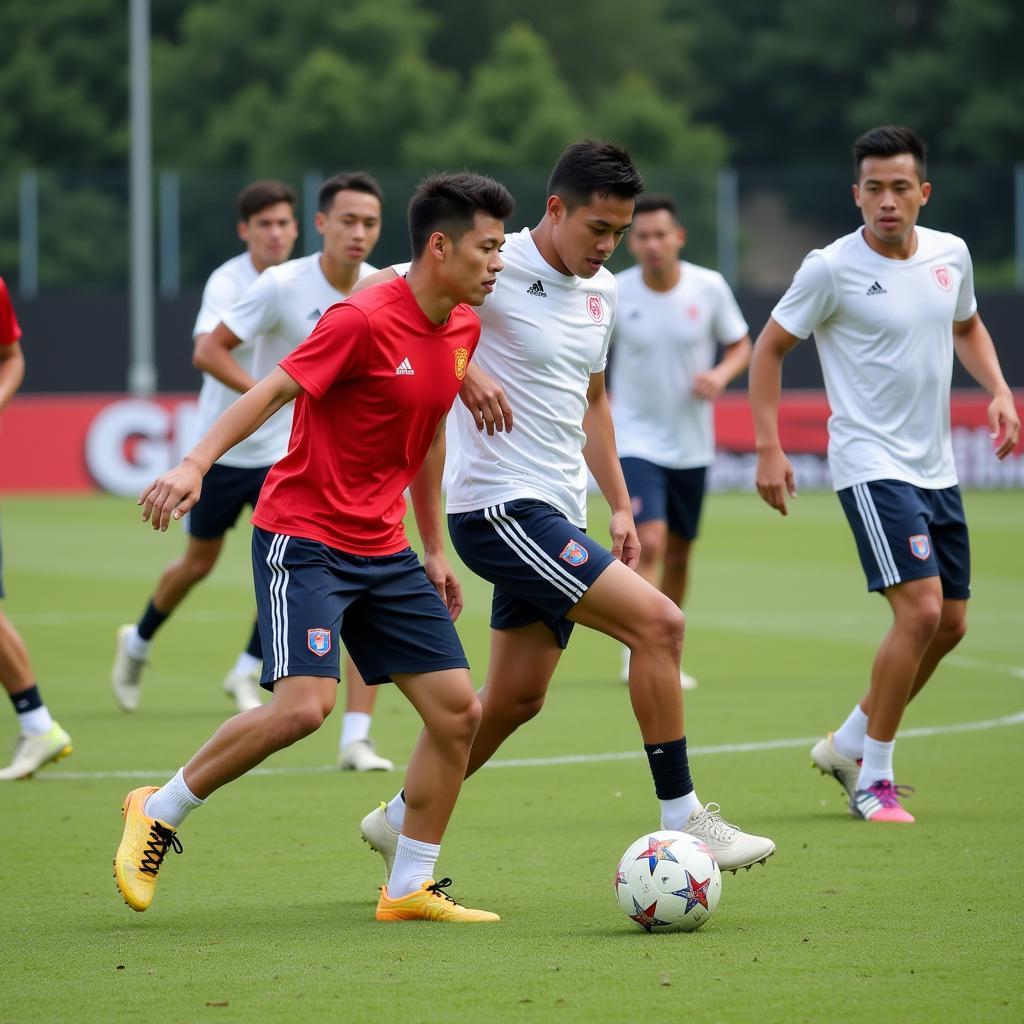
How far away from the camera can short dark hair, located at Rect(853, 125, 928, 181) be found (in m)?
7.57

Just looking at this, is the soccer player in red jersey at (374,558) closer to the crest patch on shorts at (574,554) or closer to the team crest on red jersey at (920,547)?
the crest patch on shorts at (574,554)

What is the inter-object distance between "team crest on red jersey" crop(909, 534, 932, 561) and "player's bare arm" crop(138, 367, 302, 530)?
2812mm

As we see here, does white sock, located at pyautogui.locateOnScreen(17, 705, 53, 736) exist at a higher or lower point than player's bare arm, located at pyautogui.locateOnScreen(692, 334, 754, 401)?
lower

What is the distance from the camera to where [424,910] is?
232 inches

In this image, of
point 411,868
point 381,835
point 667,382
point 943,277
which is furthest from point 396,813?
point 667,382

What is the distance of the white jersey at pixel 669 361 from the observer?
11680 mm

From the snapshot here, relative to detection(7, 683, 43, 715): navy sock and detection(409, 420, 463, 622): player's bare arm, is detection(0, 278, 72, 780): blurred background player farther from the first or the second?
detection(409, 420, 463, 622): player's bare arm

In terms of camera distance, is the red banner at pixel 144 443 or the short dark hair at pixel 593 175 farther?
the red banner at pixel 144 443

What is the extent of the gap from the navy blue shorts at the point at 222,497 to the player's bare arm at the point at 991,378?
3700mm

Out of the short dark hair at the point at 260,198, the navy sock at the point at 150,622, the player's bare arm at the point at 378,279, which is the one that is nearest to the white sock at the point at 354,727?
the navy sock at the point at 150,622

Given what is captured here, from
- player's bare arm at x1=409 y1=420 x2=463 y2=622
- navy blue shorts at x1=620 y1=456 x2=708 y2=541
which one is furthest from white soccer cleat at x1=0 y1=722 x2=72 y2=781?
navy blue shorts at x1=620 y1=456 x2=708 y2=541

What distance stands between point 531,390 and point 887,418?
1.83 meters

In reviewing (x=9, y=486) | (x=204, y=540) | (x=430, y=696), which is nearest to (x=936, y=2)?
(x=9, y=486)

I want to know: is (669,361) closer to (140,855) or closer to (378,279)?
(378,279)
